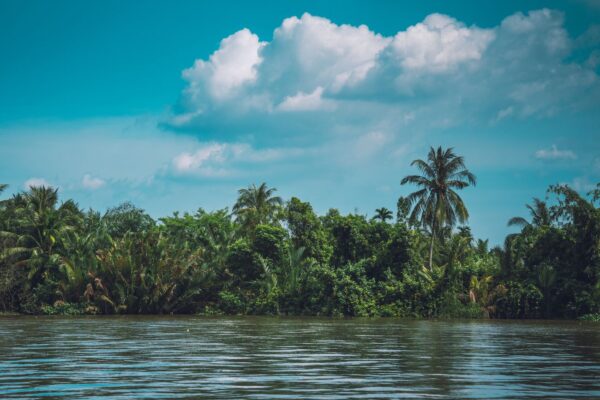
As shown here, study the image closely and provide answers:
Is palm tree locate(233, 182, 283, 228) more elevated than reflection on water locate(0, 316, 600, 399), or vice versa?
palm tree locate(233, 182, 283, 228)

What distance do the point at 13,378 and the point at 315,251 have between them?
40.9m

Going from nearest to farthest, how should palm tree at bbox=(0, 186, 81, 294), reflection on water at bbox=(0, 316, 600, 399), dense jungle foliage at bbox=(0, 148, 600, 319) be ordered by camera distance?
reflection on water at bbox=(0, 316, 600, 399) < dense jungle foliage at bbox=(0, 148, 600, 319) < palm tree at bbox=(0, 186, 81, 294)

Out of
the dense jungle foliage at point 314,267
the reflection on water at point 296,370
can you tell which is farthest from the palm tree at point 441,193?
the reflection on water at point 296,370

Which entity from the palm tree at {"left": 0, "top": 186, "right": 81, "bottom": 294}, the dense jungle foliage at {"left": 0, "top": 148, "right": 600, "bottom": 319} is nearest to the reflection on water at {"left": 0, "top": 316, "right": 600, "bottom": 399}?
the dense jungle foliage at {"left": 0, "top": 148, "right": 600, "bottom": 319}

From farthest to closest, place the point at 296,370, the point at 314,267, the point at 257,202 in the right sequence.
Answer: the point at 257,202 → the point at 314,267 → the point at 296,370

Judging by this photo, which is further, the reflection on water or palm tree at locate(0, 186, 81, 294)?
palm tree at locate(0, 186, 81, 294)

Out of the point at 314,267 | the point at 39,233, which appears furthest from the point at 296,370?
the point at 39,233

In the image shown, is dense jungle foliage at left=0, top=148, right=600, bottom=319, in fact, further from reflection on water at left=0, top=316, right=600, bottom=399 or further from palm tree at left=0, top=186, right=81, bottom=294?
reflection on water at left=0, top=316, right=600, bottom=399

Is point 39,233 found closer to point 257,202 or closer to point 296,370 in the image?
point 257,202

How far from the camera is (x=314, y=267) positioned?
47781 millimetres

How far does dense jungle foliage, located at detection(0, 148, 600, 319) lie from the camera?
44.2 metres

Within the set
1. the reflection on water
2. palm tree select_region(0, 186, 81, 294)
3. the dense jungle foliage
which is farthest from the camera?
palm tree select_region(0, 186, 81, 294)

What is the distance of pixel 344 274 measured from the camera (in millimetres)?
46125

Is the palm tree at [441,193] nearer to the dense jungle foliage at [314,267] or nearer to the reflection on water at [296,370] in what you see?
the dense jungle foliage at [314,267]
